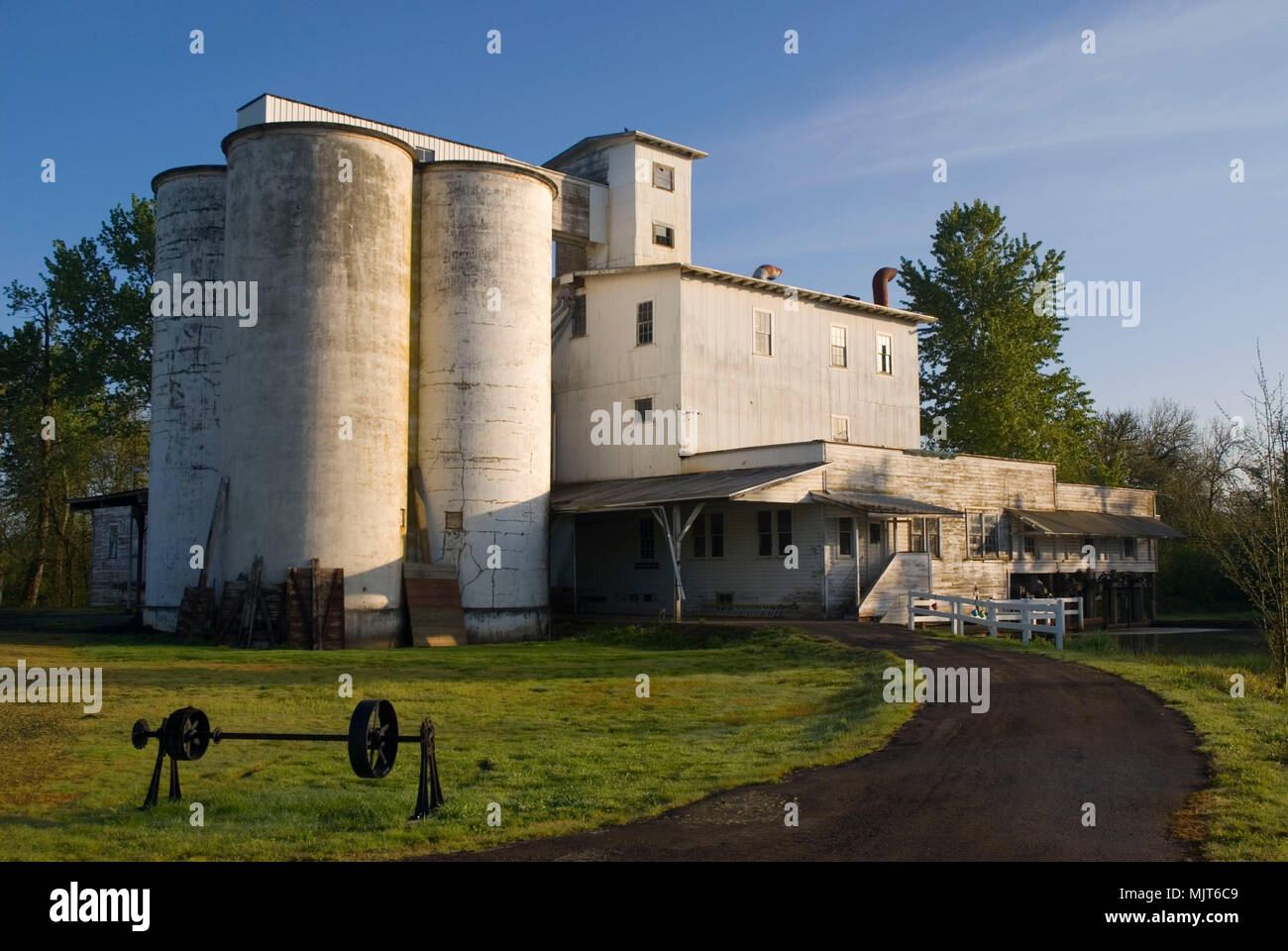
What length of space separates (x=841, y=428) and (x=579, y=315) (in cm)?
1002

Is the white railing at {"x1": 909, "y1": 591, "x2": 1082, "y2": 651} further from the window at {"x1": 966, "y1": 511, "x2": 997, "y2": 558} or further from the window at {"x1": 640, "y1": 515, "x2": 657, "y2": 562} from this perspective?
the window at {"x1": 640, "y1": 515, "x2": 657, "y2": 562}

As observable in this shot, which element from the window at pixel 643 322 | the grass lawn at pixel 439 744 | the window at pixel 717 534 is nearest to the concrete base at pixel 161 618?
the grass lawn at pixel 439 744

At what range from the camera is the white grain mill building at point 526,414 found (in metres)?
28.0

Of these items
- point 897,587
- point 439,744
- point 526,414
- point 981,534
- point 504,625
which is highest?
point 526,414

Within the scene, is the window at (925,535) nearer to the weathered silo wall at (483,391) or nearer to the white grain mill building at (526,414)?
the white grain mill building at (526,414)

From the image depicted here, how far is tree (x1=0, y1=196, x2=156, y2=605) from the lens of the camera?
165 feet

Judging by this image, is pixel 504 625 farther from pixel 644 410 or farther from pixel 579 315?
pixel 579 315

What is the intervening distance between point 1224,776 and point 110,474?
60949 millimetres

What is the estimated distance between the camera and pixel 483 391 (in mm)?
30562

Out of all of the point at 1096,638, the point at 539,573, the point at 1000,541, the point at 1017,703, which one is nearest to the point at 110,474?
the point at 539,573

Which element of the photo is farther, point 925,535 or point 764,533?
point 925,535

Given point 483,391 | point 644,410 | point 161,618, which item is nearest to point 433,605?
point 483,391

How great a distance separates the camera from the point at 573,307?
38438 millimetres

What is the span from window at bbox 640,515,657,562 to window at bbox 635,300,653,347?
572 cm
